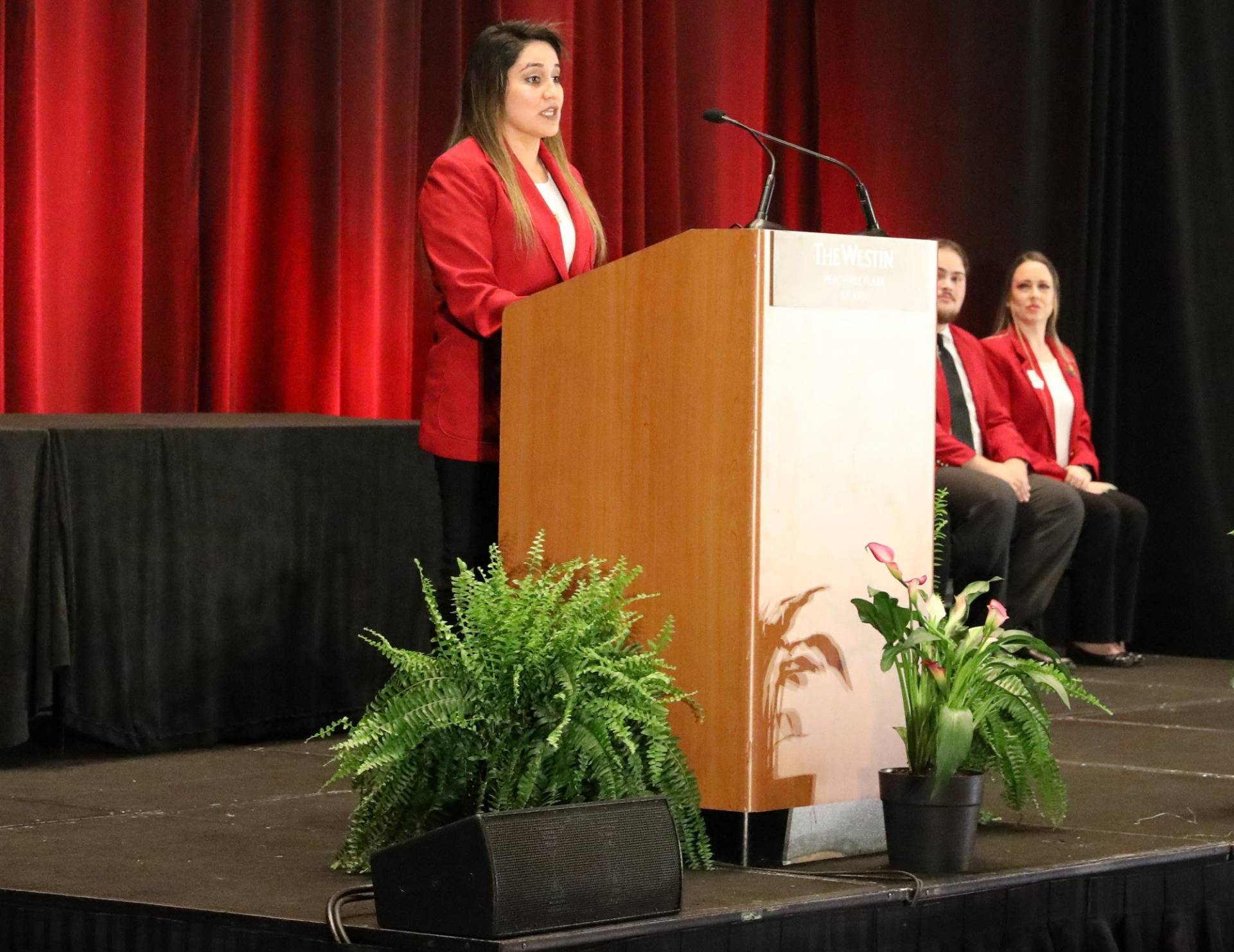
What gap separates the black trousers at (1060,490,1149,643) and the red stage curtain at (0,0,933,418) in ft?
5.75

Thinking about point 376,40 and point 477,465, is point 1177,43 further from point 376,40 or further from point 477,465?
point 477,465

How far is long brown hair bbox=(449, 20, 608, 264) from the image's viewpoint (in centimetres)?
299

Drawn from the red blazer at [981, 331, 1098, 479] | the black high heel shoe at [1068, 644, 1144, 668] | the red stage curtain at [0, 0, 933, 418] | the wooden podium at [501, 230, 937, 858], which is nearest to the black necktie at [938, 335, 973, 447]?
Result: the red blazer at [981, 331, 1098, 479]

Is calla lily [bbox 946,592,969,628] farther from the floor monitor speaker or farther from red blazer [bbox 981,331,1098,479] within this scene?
red blazer [bbox 981,331,1098,479]

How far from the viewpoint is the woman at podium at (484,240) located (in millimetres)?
2951

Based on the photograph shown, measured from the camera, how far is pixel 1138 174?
19.5ft

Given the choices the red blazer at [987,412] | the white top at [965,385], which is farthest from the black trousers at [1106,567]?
the white top at [965,385]

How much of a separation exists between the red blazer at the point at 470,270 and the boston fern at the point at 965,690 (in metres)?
0.91

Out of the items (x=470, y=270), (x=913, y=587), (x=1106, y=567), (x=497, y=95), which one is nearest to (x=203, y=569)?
(x=470, y=270)

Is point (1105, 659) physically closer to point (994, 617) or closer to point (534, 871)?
point (994, 617)

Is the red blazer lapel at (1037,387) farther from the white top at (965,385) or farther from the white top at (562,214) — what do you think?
→ the white top at (562,214)

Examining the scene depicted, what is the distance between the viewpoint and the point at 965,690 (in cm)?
230

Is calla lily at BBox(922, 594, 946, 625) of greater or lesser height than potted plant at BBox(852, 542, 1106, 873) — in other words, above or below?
above

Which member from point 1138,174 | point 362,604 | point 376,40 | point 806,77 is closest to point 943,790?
point 362,604
